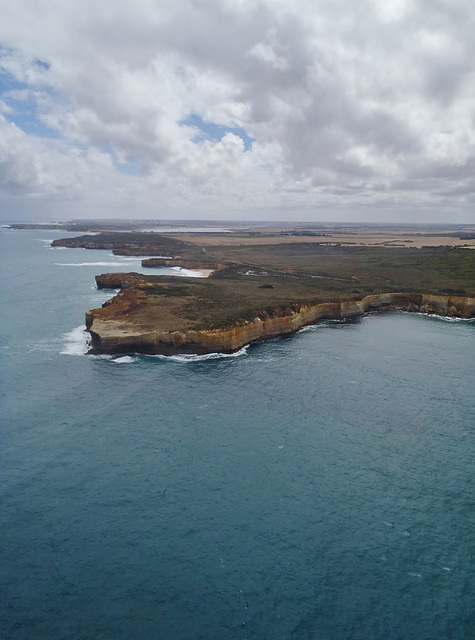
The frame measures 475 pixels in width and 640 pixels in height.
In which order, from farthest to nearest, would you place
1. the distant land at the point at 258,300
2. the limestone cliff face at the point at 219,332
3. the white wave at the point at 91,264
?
1. the white wave at the point at 91,264
2. the distant land at the point at 258,300
3. the limestone cliff face at the point at 219,332

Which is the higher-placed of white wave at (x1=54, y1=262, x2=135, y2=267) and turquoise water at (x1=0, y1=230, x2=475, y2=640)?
white wave at (x1=54, y1=262, x2=135, y2=267)

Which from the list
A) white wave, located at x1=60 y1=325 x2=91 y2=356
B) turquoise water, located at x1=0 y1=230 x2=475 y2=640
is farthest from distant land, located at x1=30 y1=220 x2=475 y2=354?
turquoise water, located at x1=0 y1=230 x2=475 y2=640

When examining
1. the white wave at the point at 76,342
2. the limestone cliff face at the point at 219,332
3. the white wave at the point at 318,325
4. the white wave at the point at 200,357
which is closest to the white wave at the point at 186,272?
the limestone cliff face at the point at 219,332

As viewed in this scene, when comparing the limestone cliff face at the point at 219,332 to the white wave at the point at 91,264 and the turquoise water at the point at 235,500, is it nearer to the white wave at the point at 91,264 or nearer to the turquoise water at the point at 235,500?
the turquoise water at the point at 235,500

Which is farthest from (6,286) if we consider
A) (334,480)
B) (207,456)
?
(334,480)

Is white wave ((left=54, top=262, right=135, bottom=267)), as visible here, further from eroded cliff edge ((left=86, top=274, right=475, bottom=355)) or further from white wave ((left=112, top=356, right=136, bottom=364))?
white wave ((left=112, top=356, right=136, bottom=364))

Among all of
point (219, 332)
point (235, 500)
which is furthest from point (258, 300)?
point (235, 500)

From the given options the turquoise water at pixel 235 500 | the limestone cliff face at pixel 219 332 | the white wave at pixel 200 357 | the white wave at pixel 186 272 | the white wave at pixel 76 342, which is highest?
the white wave at pixel 186 272
